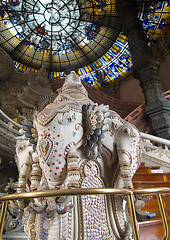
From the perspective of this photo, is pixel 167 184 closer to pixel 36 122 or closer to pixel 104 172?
pixel 104 172

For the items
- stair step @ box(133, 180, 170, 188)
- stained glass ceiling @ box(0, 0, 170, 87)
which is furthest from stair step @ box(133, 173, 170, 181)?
stained glass ceiling @ box(0, 0, 170, 87)

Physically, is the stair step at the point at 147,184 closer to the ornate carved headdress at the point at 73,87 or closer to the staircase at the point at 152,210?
the staircase at the point at 152,210

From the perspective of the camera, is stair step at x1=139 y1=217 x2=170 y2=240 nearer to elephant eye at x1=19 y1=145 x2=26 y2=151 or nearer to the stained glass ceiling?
elephant eye at x1=19 y1=145 x2=26 y2=151

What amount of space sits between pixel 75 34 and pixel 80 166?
522 inches

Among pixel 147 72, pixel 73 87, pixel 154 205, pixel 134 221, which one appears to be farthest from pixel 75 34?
pixel 134 221

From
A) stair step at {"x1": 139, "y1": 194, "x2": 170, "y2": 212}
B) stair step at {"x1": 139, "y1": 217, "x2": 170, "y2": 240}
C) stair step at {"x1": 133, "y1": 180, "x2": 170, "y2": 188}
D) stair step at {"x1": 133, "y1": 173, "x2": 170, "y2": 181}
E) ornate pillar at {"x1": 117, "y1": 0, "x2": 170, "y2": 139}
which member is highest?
ornate pillar at {"x1": 117, "y1": 0, "x2": 170, "y2": 139}

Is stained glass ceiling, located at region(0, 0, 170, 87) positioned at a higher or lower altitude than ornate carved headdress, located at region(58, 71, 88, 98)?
higher

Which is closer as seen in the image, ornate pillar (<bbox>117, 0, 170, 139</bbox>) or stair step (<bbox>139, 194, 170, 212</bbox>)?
stair step (<bbox>139, 194, 170, 212</bbox>)

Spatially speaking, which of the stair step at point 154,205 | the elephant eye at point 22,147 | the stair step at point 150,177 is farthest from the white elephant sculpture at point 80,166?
the stair step at point 150,177

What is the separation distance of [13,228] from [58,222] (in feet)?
13.8

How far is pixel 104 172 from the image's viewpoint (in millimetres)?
1252

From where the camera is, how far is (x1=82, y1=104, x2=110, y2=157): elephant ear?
44.5 inches

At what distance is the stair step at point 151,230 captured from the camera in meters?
1.56

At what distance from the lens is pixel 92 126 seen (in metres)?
1.13
